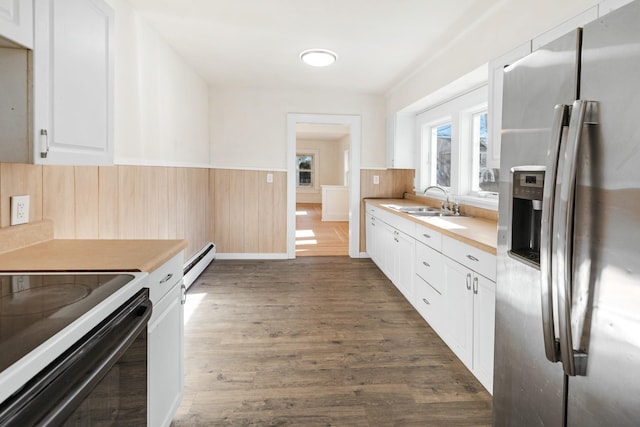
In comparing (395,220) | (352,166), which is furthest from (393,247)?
(352,166)

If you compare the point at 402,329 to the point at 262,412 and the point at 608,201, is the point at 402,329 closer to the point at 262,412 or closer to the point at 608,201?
the point at 262,412

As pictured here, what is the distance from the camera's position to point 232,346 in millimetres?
2623

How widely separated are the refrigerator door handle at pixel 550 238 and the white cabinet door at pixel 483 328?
890mm

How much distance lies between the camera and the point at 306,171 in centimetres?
1340

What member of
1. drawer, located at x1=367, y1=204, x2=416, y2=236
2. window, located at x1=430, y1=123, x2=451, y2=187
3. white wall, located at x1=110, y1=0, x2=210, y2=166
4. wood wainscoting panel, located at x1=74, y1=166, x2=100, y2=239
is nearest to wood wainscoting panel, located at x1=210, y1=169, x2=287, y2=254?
white wall, located at x1=110, y1=0, x2=210, y2=166

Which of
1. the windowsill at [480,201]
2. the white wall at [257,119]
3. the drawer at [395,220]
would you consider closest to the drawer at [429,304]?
the drawer at [395,220]

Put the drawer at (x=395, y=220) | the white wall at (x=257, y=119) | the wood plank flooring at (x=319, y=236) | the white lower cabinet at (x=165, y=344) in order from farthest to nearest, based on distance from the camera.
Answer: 1. the wood plank flooring at (x=319, y=236)
2. the white wall at (x=257, y=119)
3. the drawer at (x=395, y=220)
4. the white lower cabinet at (x=165, y=344)

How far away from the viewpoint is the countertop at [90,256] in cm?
134

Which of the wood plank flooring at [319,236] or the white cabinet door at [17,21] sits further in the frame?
the wood plank flooring at [319,236]

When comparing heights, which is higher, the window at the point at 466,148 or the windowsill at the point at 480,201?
the window at the point at 466,148

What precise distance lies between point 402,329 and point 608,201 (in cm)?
223

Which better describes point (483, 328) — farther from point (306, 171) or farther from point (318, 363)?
point (306, 171)

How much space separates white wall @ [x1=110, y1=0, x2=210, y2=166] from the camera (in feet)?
8.13

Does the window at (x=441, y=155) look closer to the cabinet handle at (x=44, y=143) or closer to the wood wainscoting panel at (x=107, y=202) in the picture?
the wood wainscoting panel at (x=107, y=202)
